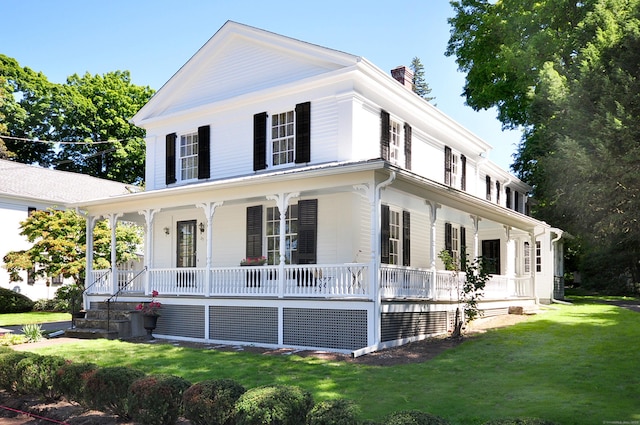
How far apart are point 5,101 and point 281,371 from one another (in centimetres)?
4168

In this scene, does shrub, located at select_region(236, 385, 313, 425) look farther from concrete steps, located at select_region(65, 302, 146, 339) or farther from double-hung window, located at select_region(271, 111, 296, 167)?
double-hung window, located at select_region(271, 111, 296, 167)

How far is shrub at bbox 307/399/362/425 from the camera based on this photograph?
663 cm

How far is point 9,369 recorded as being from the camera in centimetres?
1080

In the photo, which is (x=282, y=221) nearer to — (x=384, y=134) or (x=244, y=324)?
(x=244, y=324)

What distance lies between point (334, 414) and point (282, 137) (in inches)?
503

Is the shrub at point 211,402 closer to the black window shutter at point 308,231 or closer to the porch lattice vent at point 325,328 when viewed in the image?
the porch lattice vent at point 325,328

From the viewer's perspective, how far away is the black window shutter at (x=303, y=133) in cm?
1775

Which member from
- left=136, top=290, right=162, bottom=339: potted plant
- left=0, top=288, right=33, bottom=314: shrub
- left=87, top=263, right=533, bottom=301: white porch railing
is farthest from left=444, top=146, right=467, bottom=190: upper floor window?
left=0, top=288, right=33, bottom=314: shrub

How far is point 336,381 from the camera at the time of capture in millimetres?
10891

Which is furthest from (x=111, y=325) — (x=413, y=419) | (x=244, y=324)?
(x=413, y=419)

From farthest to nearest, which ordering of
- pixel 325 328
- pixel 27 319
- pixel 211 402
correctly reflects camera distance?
1. pixel 27 319
2. pixel 325 328
3. pixel 211 402

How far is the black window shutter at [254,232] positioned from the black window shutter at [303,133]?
6.64ft

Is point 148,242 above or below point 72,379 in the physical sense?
above

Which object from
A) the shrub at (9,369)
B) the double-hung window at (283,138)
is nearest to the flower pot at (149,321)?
the double-hung window at (283,138)
